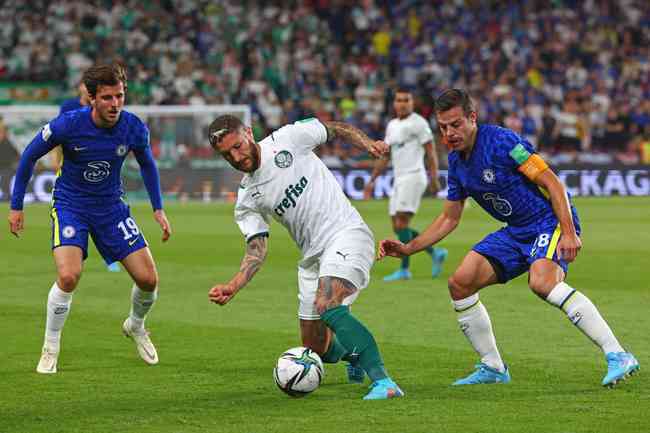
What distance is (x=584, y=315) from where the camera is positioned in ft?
24.0

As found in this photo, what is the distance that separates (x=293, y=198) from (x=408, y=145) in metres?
7.84

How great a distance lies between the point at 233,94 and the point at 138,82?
99.3 inches

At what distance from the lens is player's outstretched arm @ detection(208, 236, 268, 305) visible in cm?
682

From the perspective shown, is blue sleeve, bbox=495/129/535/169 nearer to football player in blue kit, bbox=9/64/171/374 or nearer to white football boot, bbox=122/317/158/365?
football player in blue kit, bbox=9/64/171/374

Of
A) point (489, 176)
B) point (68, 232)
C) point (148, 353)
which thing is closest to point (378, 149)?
point (489, 176)

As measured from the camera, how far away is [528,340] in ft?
31.4

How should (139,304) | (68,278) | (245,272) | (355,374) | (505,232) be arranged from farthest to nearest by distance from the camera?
(139,304)
(68,278)
(355,374)
(505,232)
(245,272)

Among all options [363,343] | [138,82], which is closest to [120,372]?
[363,343]

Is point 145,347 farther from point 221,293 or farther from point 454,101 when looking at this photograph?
point 454,101

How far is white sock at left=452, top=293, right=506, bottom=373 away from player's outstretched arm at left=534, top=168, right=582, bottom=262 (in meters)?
0.68

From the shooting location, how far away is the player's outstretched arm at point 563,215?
7.11 meters

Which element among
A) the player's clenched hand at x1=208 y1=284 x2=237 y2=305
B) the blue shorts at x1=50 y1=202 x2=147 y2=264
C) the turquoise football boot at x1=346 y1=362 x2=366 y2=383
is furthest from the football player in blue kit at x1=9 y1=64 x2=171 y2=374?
the player's clenched hand at x1=208 y1=284 x2=237 y2=305

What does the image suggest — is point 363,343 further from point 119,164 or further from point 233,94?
point 233,94

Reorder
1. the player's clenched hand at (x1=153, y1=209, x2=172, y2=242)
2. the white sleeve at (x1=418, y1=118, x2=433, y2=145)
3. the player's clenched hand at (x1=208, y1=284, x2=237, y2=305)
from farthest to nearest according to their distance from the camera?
the white sleeve at (x1=418, y1=118, x2=433, y2=145)
the player's clenched hand at (x1=153, y1=209, x2=172, y2=242)
the player's clenched hand at (x1=208, y1=284, x2=237, y2=305)
